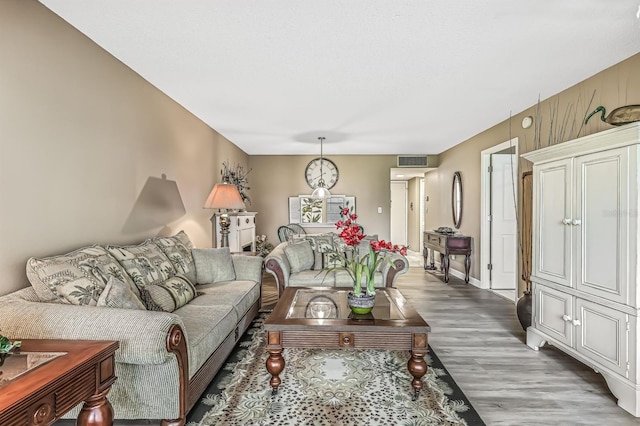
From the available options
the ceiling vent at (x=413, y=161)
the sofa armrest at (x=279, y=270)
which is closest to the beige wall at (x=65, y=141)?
the sofa armrest at (x=279, y=270)

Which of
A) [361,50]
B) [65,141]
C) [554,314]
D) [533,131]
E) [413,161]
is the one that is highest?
[361,50]

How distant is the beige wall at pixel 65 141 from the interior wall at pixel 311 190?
3824 millimetres

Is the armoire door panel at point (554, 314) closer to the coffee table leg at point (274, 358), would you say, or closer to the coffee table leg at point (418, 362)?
the coffee table leg at point (418, 362)

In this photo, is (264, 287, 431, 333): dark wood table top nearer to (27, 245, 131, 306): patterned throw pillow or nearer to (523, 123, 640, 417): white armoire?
(27, 245, 131, 306): patterned throw pillow

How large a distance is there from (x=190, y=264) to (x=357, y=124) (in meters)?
2.91

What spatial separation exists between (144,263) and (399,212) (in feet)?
29.6

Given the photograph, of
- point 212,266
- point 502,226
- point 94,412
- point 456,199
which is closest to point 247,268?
point 212,266

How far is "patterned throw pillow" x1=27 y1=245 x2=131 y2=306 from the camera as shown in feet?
5.95

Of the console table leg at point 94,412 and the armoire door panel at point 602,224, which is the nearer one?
the console table leg at point 94,412

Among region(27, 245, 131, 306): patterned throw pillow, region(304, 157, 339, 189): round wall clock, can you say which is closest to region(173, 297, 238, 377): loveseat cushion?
region(27, 245, 131, 306): patterned throw pillow

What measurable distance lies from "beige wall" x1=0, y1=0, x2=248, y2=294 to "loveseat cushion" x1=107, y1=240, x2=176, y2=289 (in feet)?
0.82

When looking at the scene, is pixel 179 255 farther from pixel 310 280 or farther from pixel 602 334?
pixel 602 334

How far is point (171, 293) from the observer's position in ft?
8.10

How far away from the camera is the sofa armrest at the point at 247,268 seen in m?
3.55
